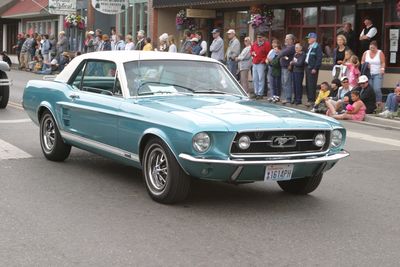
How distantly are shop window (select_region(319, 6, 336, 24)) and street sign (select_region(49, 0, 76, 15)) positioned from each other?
1511 centimetres

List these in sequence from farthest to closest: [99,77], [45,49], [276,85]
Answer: [45,49] < [276,85] < [99,77]

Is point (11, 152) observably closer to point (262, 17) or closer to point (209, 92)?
point (209, 92)

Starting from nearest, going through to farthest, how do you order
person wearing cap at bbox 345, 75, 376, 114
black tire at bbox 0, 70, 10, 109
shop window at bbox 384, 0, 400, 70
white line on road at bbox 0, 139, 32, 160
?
1. white line on road at bbox 0, 139, 32, 160
2. black tire at bbox 0, 70, 10, 109
3. person wearing cap at bbox 345, 75, 376, 114
4. shop window at bbox 384, 0, 400, 70

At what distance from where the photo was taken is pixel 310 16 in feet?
71.5

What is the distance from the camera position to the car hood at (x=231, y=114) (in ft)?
19.8

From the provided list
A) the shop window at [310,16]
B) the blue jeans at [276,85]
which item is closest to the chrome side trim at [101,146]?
the blue jeans at [276,85]

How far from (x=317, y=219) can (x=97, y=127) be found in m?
2.71

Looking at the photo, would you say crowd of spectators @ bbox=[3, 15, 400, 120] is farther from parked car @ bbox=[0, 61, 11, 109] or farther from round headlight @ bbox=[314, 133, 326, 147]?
round headlight @ bbox=[314, 133, 326, 147]

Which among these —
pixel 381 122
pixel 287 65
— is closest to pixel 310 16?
pixel 287 65

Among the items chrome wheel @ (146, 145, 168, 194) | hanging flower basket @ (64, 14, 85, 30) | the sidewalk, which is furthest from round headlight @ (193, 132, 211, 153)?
hanging flower basket @ (64, 14, 85, 30)

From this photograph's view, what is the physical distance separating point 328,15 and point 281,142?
615 inches

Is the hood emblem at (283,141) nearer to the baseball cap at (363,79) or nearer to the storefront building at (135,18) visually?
the baseball cap at (363,79)

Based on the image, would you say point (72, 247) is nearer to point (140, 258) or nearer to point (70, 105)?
point (140, 258)

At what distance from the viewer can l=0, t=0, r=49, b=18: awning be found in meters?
39.7
